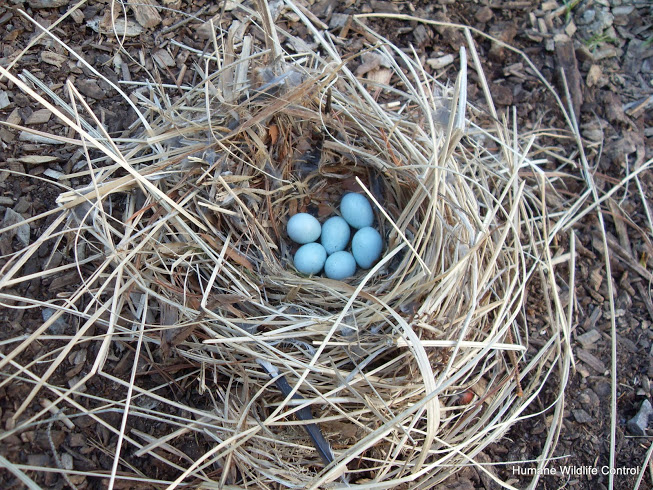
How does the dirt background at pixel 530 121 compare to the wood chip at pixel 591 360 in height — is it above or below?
above

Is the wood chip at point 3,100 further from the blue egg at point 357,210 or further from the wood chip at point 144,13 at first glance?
the blue egg at point 357,210

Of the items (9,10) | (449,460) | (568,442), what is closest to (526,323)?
(568,442)

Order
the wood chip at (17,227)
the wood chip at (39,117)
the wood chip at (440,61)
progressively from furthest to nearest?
the wood chip at (440,61) < the wood chip at (39,117) < the wood chip at (17,227)

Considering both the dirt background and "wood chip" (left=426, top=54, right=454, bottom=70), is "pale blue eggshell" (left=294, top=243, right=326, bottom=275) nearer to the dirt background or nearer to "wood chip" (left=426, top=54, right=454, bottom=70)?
the dirt background

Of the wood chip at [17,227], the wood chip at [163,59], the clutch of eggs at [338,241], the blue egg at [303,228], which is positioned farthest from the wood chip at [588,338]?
the wood chip at [17,227]

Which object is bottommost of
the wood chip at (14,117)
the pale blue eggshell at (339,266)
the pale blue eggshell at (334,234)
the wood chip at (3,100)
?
the pale blue eggshell at (339,266)

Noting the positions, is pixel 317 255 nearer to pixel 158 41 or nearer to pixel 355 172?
pixel 355 172

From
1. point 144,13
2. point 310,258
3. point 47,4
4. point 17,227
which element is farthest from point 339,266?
point 47,4
